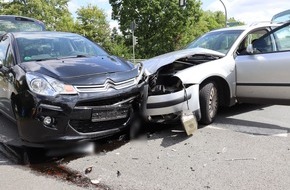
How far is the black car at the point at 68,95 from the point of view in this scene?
3885 millimetres

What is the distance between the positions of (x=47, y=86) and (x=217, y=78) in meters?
2.59

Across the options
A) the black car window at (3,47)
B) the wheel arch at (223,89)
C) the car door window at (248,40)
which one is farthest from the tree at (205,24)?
the black car window at (3,47)

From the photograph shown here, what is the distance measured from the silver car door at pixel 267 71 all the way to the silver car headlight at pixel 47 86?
2.70 m

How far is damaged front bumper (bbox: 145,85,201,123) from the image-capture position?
4645 mm

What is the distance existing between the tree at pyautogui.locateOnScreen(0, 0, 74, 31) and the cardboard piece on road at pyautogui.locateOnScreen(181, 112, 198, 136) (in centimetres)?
3956

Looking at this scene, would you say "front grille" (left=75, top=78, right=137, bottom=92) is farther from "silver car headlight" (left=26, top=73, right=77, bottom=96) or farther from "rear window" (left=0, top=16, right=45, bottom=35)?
"rear window" (left=0, top=16, right=45, bottom=35)

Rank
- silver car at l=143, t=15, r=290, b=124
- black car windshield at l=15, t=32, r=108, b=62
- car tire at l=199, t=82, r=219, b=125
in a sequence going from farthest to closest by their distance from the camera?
car tire at l=199, t=82, r=219, b=125 < black car windshield at l=15, t=32, r=108, b=62 < silver car at l=143, t=15, r=290, b=124

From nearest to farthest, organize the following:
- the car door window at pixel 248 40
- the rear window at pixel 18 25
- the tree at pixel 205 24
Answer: the car door window at pixel 248 40, the rear window at pixel 18 25, the tree at pixel 205 24

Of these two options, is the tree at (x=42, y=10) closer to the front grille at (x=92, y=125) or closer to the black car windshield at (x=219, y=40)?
the black car windshield at (x=219, y=40)

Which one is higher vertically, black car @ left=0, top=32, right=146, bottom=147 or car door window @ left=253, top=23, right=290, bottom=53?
car door window @ left=253, top=23, right=290, bottom=53

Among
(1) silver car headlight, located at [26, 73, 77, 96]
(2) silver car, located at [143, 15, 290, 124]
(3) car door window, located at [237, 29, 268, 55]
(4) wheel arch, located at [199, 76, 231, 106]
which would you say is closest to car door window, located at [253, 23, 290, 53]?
(2) silver car, located at [143, 15, 290, 124]

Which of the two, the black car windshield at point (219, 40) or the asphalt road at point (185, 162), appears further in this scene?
the black car windshield at point (219, 40)

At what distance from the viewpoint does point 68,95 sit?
12.8 feet

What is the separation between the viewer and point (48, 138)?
393cm
